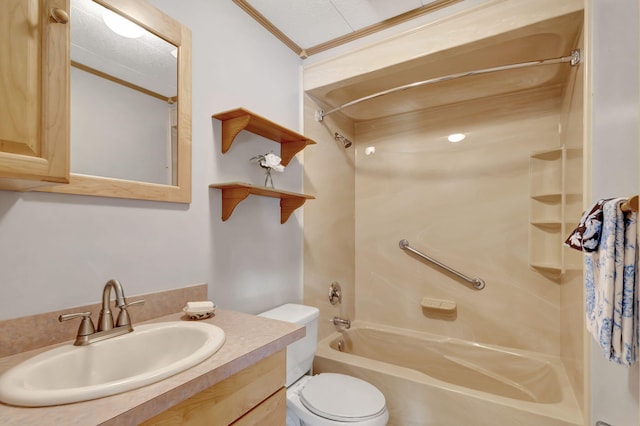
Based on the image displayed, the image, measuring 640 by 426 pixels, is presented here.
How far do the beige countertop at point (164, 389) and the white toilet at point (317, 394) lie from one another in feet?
1.83

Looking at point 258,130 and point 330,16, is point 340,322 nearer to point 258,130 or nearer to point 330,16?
point 258,130

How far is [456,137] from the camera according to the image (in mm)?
2363

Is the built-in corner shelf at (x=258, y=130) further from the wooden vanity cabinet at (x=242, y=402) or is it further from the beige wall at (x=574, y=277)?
the beige wall at (x=574, y=277)

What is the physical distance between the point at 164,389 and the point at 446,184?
Result: 89.4 inches

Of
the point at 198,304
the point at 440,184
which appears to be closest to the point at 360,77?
the point at 440,184

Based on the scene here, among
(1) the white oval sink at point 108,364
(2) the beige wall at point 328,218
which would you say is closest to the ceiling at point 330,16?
(2) the beige wall at point 328,218

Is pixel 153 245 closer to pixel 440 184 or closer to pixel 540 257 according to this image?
pixel 440 184

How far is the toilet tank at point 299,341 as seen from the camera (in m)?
1.55

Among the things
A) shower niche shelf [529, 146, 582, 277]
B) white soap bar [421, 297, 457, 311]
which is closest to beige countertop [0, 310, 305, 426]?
white soap bar [421, 297, 457, 311]

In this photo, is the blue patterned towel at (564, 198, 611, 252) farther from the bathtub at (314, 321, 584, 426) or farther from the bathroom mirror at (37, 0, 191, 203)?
the bathroom mirror at (37, 0, 191, 203)

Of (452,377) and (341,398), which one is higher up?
(341,398)

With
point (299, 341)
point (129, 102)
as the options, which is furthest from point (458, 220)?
point (129, 102)

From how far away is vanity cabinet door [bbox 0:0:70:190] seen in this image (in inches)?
25.1

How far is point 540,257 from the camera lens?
2047 mm
